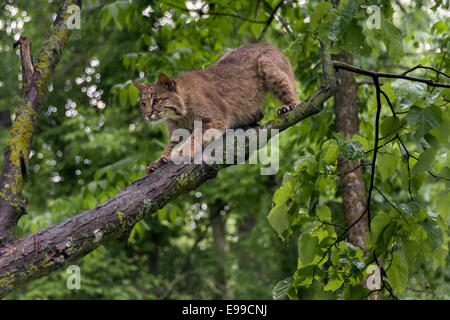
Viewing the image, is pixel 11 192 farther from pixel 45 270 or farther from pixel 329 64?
pixel 329 64

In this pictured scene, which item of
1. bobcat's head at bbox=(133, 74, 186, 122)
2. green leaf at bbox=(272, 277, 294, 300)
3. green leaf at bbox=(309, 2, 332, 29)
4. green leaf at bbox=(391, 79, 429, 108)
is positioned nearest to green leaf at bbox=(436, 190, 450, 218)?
green leaf at bbox=(391, 79, 429, 108)

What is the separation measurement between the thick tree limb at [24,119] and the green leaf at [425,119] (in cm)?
204

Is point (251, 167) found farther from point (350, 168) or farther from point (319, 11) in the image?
point (319, 11)

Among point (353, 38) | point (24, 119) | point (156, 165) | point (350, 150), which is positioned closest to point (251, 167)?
point (156, 165)

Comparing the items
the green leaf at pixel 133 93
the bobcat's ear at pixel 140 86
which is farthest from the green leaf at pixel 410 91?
the green leaf at pixel 133 93

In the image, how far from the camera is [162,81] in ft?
13.3

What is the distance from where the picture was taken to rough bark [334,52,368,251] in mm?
4340

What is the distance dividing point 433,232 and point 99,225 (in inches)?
63.7

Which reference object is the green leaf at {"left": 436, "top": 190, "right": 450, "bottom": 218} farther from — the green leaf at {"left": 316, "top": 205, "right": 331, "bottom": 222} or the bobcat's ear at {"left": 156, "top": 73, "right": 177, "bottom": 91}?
the bobcat's ear at {"left": 156, "top": 73, "right": 177, "bottom": 91}

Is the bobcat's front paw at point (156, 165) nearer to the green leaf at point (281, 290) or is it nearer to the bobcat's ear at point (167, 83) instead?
the bobcat's ear at point (167, 83)

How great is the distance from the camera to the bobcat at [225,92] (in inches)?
161

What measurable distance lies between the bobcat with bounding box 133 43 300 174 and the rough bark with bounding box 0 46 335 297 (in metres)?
0.92
